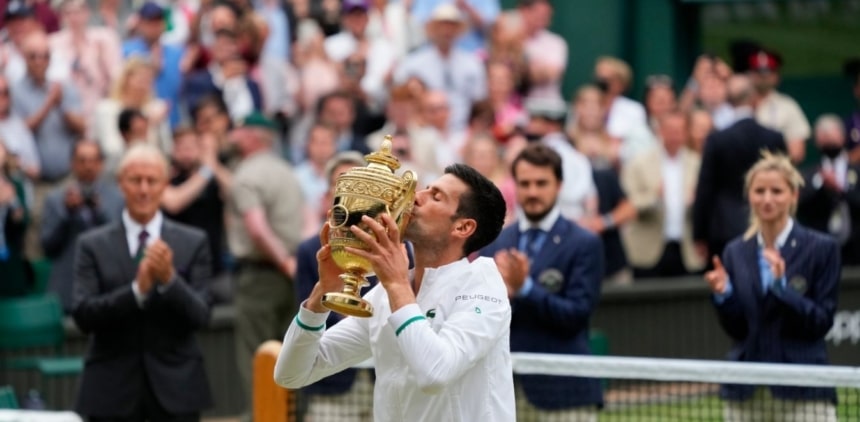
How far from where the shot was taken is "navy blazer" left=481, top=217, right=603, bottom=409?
8.88 m

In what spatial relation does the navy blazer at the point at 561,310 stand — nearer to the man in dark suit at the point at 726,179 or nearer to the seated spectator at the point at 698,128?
the man in dark suit at the point at 726,179

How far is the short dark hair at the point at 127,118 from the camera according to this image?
1384 centimetres

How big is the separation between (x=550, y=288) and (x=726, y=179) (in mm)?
3694

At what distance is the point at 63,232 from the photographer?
42.3 ft

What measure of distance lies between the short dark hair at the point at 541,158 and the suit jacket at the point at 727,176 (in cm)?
315

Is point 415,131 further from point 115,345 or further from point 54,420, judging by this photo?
point 54,420

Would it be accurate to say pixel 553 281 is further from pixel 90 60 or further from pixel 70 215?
pixel 90 60

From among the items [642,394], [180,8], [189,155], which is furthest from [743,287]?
[180,8]

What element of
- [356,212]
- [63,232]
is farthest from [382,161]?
[63,232]

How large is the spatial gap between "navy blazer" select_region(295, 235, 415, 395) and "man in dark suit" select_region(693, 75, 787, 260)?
3.71 m

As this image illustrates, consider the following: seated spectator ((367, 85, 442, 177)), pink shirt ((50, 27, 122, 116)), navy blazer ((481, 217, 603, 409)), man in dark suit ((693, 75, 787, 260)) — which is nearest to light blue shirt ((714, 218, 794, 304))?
navy blazer ((481, 217, 603, 409))

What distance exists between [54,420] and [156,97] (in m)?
9.86

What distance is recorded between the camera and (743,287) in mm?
8711

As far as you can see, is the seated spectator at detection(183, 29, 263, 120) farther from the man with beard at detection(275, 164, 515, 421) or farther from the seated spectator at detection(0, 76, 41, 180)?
the man with beard at detection(275, 164, 515, 421)
